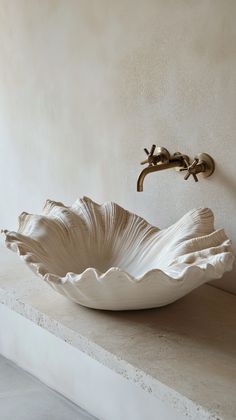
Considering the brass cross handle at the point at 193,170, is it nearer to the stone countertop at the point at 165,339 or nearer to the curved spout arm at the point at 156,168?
the curved spout arm at the point at 156,168

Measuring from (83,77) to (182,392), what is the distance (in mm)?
988

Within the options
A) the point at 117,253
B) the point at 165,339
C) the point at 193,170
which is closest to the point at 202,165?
the point at 193,170

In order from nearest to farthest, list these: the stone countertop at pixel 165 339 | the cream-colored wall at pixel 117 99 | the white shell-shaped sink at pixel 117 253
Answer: the stone countertop at pixel 165 339, the white shell-shaped sink at pixel 117 253, the cream-colored wall at pixel 117 99

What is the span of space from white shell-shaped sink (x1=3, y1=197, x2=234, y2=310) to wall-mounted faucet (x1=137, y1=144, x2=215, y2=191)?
0.10m

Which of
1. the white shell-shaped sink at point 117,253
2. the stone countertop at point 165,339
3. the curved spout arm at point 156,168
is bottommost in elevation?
the stone countertop at point 165,339

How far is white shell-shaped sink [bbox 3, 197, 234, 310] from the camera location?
1131 millimetres

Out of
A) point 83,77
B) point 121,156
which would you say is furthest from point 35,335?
point 83,77

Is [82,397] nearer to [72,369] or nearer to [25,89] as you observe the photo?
[72,369]

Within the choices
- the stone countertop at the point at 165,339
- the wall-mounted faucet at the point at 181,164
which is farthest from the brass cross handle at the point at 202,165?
the stone countertop at the point at 165,339

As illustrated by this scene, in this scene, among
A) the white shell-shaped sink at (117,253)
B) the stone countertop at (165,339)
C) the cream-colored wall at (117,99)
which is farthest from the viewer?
the cream-colored wall at (117,99)

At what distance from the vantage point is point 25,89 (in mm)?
1865

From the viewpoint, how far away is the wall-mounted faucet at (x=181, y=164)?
1.33m

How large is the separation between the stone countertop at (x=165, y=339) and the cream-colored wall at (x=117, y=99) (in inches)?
6.8

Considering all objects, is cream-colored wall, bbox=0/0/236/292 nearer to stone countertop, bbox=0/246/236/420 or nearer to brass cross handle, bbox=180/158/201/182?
brass cross handle, bbox=180/158/201/182
